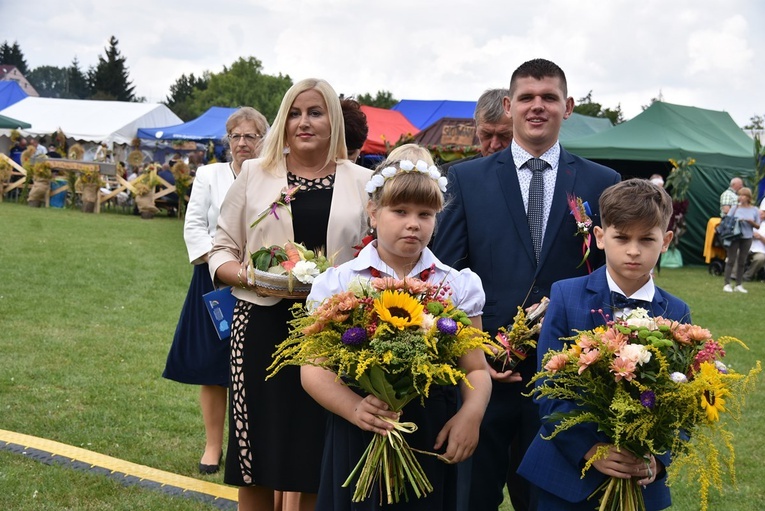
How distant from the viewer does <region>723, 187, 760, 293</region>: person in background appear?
55.2 feet

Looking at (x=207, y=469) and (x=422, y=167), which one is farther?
(x=207, y=469)

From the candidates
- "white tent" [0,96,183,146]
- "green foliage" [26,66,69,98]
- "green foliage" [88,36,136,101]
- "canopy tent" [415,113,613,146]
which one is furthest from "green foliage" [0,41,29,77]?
"canopy tent" [415,113,613,146]

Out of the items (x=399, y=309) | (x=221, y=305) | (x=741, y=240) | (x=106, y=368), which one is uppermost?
(x=399, y=309)

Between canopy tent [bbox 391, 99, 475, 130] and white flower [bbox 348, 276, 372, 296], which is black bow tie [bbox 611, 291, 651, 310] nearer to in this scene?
white flower [bbox 348, 276, 372, 296]

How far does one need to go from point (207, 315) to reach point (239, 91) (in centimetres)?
8822

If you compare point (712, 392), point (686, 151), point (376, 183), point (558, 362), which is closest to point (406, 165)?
point (376, 183)

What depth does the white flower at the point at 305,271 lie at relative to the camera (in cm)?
367

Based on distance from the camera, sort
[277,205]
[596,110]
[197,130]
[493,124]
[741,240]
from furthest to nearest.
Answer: [596,110] < [197,130] < [741,240] < [493,124] < [277,205]

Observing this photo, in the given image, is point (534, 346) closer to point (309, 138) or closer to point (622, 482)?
point (622, 482)

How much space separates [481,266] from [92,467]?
3109 millimetres

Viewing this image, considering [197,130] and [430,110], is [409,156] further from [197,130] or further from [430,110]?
[197,130]

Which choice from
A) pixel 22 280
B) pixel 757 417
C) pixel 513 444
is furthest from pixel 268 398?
pixel 22 280

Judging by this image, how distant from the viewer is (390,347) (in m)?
2.73

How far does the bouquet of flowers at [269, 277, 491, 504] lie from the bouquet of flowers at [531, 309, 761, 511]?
374 millimetres
